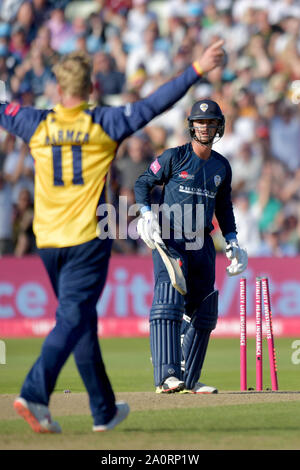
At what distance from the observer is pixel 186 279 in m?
8.56

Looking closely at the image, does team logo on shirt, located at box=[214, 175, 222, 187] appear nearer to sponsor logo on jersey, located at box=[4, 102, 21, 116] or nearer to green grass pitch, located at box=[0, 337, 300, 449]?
green grass pitch, located at box=[0, 337, 300, 449]

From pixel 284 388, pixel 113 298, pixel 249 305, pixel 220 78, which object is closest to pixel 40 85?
pixel 220 78

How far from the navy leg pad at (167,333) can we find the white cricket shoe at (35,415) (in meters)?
2.27

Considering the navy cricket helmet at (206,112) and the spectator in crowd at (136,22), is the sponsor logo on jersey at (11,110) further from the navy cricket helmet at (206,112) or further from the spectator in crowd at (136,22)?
the spectator in crowd at (136,22)

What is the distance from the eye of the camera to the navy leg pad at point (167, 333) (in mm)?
8406

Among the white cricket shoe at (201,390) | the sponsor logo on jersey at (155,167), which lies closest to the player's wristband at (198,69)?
the sponsor logo on jersey at (155,167)

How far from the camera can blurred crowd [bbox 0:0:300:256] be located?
17031 mm

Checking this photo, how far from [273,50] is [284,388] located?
10.8m

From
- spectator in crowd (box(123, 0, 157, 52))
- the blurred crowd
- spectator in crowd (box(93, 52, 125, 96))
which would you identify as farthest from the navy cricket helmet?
spectator in crowd (box(123, 0, 157, 52))

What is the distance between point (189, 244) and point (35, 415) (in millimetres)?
2849

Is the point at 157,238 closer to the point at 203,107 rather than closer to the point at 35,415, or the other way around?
the point at 203,107

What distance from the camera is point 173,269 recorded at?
27.3 feet

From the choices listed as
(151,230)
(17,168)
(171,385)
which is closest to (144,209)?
(151,230)
